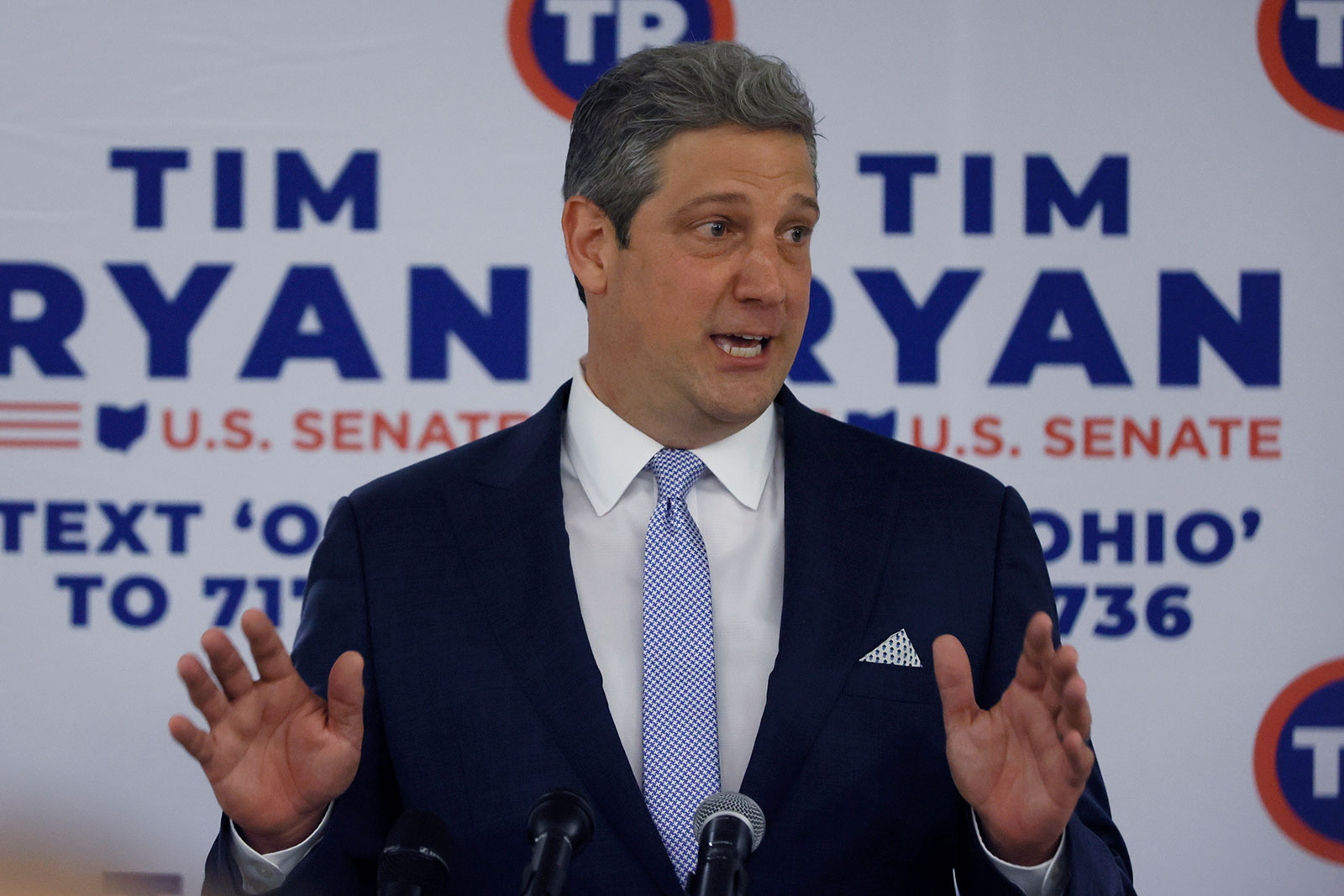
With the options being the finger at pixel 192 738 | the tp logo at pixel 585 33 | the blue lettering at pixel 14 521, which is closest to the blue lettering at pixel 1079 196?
the tp logo at pixel 585 33

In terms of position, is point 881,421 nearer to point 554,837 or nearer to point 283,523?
point 283,523

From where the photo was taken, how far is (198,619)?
3.03m

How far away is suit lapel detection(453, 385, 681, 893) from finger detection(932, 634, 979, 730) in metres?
0.40

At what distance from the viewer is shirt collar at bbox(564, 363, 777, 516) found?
1.88m

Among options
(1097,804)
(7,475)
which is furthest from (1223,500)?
(7,475)

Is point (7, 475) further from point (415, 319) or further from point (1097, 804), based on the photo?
point (1097, 804)

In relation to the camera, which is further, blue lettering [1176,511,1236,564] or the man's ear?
blue lettering [1176,511,1236,564]

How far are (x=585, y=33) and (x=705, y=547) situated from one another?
5.61 ft

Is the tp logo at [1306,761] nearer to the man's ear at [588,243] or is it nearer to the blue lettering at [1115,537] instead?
the blue lettering at [1115,537]

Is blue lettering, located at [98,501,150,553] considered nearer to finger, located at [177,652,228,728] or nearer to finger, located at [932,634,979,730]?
finger, located at [177,652,228,728]

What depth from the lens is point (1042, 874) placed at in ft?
4.89

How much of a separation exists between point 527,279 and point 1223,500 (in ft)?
5.49

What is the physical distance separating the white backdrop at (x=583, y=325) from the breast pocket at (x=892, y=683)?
1359 mm

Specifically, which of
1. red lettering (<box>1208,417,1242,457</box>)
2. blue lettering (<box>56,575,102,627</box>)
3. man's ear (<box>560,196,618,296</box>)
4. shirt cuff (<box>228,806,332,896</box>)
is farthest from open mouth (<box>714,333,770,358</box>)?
blue lettering (<box>56,575,102,627</box>)
